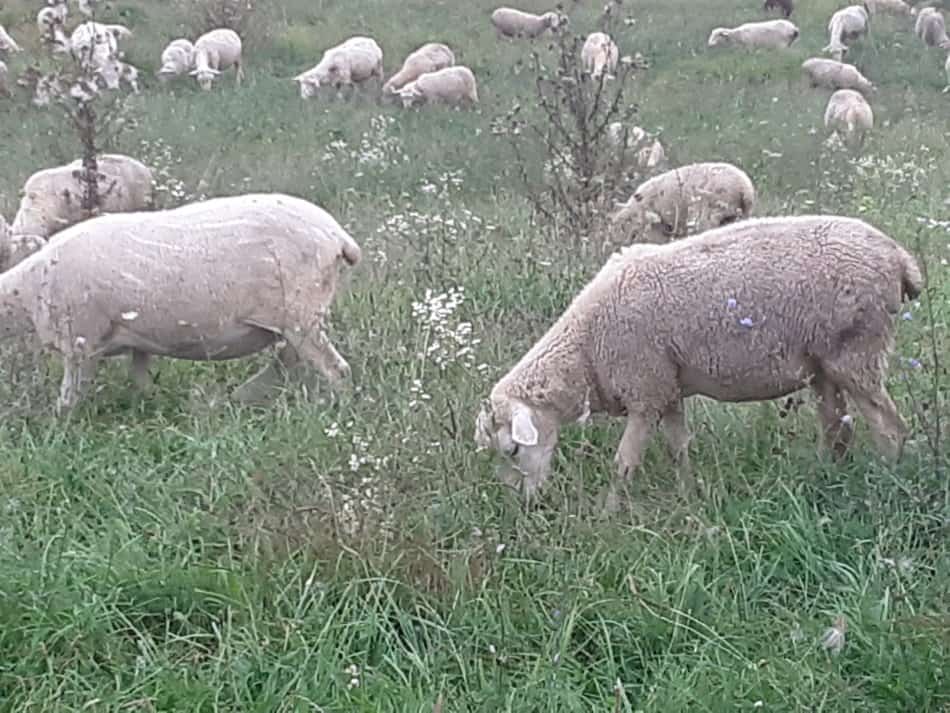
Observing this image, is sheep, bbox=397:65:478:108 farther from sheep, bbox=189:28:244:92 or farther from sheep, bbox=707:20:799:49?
sheep, bbox=707:20:799:49

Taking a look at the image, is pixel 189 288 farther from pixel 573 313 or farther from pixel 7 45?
pixel 7 45

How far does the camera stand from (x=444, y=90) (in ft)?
56.6

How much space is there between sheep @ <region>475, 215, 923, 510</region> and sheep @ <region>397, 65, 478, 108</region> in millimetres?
12504

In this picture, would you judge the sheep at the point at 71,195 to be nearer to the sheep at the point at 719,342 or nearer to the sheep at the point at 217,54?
the sheep at the point at 719,342

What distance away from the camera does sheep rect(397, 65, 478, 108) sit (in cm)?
1728

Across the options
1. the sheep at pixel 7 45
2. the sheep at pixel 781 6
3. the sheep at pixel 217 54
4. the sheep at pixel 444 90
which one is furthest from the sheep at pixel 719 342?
the sheep at pixel 781 6

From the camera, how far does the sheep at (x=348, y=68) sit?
18.6 metres

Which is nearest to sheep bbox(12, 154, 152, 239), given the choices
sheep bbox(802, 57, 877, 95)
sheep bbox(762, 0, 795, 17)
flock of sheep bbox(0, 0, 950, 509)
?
flock of sheep bbox(0, 0, 950, 509)

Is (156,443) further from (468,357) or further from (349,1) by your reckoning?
(349,1)

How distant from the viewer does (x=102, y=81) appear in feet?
28.9

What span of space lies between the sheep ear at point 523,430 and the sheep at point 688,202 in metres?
3.93

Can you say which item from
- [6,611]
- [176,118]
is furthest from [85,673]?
[176,118]

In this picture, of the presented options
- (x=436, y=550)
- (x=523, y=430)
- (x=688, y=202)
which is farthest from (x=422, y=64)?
(x=436, y=550)

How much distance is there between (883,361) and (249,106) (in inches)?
496
